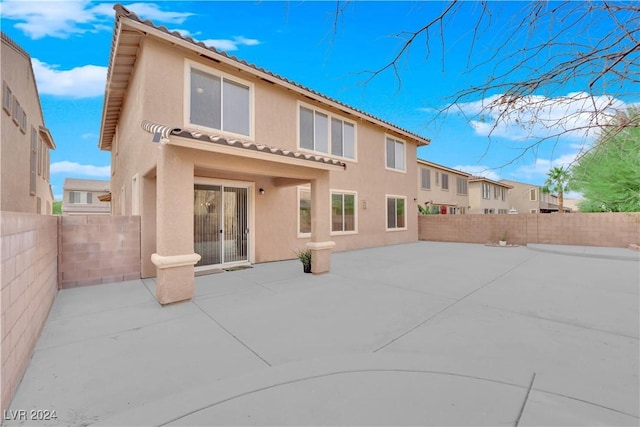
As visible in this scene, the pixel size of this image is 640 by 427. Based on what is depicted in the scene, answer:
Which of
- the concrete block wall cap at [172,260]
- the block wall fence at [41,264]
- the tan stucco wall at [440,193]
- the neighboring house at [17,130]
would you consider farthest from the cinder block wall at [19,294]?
the tan stucco wall at [440,193]

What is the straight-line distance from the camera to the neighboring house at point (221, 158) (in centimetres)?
529

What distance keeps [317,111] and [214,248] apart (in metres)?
7.08

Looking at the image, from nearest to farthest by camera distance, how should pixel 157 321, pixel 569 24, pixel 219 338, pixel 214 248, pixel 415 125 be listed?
pixel 569 24
pixel 415 125
pixel 219 338
pixel 157 321
pixel 214 248

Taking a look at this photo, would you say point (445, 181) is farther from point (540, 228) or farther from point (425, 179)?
point (540, 228)

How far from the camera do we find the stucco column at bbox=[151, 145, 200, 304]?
509 centimetres

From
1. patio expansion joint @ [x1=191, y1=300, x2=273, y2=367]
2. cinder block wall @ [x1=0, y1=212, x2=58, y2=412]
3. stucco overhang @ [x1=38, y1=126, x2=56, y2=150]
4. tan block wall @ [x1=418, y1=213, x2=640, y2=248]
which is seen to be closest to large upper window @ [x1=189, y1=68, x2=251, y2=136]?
cinder block wall @ [x1=0, y1=212, x2=58, y2=412]

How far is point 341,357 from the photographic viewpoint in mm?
3123

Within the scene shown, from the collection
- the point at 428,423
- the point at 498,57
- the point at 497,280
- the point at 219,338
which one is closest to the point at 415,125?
the point at 498,57

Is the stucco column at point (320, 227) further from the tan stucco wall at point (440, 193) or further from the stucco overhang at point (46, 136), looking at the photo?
the stucco overhang at point (46, 136)

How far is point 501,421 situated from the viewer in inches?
83.8

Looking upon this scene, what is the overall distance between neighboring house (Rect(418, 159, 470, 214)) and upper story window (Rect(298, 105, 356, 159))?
10099 millimetres

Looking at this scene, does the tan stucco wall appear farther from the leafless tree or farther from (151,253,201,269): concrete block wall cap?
the leafless tree

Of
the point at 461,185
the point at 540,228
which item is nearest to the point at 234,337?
the point at 540,228

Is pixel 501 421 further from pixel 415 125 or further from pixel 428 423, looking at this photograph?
pixel 415 125
